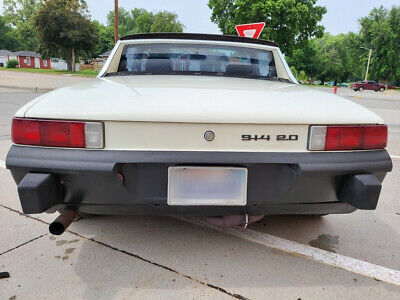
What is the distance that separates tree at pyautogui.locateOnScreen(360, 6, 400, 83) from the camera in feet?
162

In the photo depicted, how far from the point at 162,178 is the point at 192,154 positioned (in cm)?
19

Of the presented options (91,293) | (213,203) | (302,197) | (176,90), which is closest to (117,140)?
(176,90)

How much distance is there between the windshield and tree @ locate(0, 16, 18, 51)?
93855 millimetres

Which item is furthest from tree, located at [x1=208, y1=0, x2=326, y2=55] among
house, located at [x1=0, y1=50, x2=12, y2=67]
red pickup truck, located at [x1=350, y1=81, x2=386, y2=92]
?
house, located at [x1=0, y1=50, x2=12, y2=67]

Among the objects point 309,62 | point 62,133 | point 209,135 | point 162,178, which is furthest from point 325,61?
point 62,133

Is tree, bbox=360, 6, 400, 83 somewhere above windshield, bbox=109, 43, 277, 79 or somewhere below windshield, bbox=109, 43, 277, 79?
above

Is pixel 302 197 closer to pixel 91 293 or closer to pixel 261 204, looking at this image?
pixel 261 204

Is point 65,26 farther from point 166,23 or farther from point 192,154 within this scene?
point 192,154

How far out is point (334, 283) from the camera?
197cm

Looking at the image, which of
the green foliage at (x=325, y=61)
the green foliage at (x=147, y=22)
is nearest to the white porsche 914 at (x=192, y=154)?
the green foliage at (x=147, y=22)

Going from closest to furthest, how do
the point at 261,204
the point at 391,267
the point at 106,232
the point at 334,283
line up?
the point at 261,204 → the point at 334,283 → the point at 391,267 → the point at 106,232

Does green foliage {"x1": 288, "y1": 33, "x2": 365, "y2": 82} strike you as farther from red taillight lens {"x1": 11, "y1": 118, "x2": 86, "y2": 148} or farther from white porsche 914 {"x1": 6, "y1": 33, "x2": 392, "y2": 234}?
red taillight lens {"x1": 11, "y1": 118, "x2": 86, "y2": 148}

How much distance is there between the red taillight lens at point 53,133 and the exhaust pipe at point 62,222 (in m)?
0.39

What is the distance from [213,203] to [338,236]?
1.36 m
